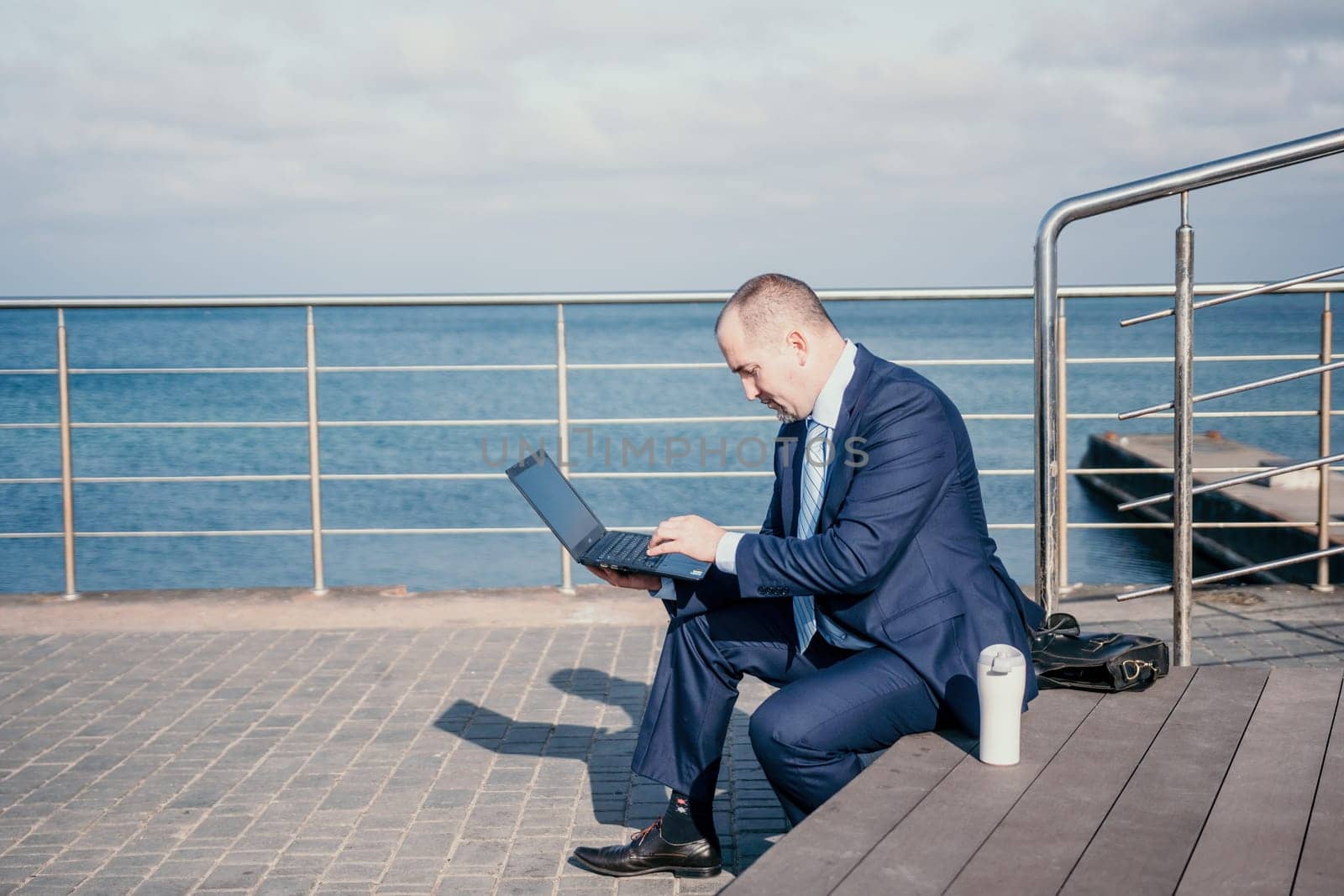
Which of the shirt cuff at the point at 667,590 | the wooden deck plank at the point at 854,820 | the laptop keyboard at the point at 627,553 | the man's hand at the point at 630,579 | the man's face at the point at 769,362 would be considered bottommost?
the wooden deck plank at the point at 854,820

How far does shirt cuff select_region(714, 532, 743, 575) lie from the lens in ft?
8.54

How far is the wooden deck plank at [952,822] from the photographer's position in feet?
5.86

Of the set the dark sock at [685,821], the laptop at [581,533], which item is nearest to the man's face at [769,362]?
the laptop at [581,533]

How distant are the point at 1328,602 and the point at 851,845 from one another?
431 centimetres

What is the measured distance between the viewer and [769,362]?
106 inches

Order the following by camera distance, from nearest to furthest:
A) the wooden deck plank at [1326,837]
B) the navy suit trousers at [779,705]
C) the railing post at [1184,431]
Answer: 1. the wooden deck plank at [1326,837]
2. the navy suit trousers at [779,705]
3. the railing post at [1184,431]

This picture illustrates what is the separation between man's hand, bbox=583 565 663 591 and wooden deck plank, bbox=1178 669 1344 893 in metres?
1.23

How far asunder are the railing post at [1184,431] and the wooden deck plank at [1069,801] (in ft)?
1.71

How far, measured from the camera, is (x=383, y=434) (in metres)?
25.2

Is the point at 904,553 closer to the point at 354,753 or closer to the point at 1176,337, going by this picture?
the point at 1176,337

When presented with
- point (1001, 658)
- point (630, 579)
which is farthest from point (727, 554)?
point (1001, 658)

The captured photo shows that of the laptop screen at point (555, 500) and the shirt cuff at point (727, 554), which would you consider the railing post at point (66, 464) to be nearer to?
the laptop screen at point (555, 500)

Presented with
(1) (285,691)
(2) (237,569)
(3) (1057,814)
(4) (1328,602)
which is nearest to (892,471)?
(3) (1057,814)

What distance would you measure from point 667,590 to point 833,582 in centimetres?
51
